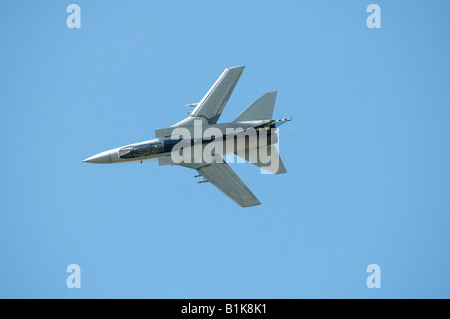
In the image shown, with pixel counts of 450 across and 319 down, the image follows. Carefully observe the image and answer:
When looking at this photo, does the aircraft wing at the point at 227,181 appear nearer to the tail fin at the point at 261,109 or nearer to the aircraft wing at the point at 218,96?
the aircraft wing at the point at 218,96

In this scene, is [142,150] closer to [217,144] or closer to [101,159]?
[101,159]

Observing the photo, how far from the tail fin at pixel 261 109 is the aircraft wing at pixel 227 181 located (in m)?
3.39

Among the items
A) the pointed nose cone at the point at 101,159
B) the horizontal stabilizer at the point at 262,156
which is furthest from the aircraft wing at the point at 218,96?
the pointed nose cone at the point at 101,159

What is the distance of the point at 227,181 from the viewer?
36.9m

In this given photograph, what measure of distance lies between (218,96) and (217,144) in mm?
3512

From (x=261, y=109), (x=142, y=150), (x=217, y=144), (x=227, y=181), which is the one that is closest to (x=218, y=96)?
(x=261, y=109)

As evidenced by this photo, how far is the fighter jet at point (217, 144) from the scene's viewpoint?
1437 inches

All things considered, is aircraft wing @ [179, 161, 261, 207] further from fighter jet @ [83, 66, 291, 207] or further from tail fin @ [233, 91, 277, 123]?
tail fin @ [233, 91, 277, 123]

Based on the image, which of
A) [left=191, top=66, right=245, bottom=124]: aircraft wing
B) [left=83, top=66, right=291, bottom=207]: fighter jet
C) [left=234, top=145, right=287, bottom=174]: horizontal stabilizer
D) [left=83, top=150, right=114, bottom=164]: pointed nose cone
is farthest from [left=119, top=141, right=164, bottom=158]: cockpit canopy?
[left=234, top=145, right=287, bottom=174]: horizontal stabilizer

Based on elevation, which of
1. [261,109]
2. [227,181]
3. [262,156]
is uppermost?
[261,109]

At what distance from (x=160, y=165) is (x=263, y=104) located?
7.96m

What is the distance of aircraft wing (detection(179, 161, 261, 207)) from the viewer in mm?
36344

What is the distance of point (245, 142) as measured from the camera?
1468 inches
